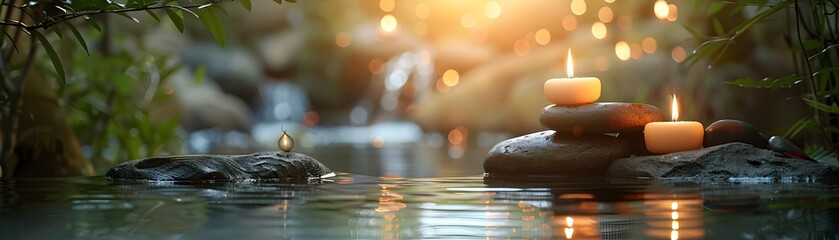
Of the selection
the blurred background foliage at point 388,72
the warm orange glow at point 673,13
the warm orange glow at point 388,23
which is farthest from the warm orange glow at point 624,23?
the warm orange glow at point 388,23

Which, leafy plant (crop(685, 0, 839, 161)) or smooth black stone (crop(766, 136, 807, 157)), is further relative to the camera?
smooth black stone (crop(766, 136, 807, 157))

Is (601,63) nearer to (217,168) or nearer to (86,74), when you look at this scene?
(86,74)

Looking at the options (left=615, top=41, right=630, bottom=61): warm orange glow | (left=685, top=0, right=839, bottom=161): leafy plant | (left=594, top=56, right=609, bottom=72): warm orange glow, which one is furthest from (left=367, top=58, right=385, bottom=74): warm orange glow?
(left=685, top=0, right=839, bottom=161): leafy plant

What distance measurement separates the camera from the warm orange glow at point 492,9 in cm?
942

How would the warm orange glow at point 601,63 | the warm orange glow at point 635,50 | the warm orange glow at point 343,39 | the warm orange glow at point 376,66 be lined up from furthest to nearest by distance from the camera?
the warm orange glow at point 343,39, the warm orange glow at point 376,66, the warm orange glow at point 635,50, the warm orange glow at point 601,63

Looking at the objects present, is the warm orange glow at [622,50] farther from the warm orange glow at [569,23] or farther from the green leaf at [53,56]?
the green leaf at [53,56]

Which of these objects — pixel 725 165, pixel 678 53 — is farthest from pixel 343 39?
pixel 725 165

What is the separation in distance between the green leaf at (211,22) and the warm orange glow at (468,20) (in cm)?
856

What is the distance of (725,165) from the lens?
83.4 inches

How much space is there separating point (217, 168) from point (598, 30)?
243 inches

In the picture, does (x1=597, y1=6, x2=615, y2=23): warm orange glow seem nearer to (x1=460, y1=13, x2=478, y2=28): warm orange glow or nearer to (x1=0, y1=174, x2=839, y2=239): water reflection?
(x1=460, y1=13, x2=478, y2=28): warm orange glow

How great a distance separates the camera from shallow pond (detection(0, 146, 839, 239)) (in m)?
1.11

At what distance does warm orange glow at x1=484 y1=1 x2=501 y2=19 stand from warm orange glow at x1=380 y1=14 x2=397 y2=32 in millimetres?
1070

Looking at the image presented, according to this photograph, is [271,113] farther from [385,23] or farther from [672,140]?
[672,140]
